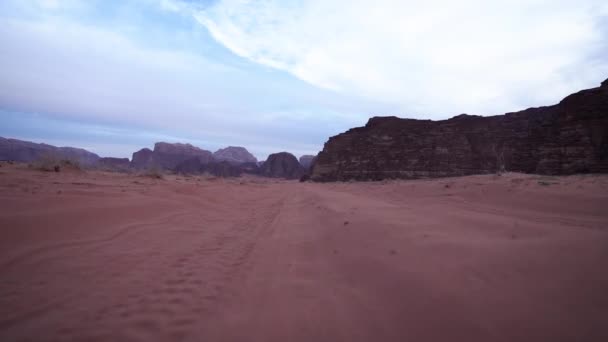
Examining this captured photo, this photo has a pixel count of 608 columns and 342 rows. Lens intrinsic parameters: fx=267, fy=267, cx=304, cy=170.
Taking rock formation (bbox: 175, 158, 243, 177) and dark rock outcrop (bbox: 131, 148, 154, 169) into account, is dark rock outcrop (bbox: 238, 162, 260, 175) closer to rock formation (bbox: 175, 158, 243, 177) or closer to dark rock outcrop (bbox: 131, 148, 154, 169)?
rock formation (bbox: 175, 158, 243, 177)

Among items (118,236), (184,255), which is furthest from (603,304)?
(118,236)

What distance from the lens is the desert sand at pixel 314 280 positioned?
5.02ft

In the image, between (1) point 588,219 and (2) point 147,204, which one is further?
(2) point 147,204

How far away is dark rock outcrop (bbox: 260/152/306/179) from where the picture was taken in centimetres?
7850

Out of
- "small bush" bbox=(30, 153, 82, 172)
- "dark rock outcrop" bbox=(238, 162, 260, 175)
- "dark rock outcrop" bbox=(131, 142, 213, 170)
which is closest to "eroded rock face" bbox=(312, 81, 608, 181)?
"small bush" bbox=(30, 153, 82, 172)

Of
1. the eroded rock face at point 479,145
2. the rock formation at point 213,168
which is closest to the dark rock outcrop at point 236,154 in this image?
the rock formation at point 213,168

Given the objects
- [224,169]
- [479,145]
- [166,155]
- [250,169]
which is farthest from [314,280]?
[166,155]

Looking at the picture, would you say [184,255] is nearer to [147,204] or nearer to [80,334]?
[80,334]

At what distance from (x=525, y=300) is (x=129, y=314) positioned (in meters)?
2.56

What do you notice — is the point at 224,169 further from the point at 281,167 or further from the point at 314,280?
the point at 314,280

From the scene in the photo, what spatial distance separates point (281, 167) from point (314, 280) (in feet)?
255

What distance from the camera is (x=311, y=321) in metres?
1.69

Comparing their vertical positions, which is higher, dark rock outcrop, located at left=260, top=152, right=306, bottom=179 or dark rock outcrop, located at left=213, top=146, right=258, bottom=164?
dark rock outcrop, located at left=213, top=146, right=258, bottom=164

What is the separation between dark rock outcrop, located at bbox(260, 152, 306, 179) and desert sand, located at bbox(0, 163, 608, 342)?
74.1 metres
